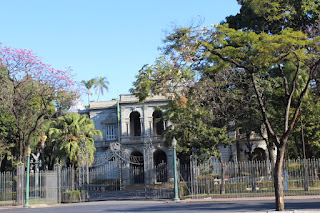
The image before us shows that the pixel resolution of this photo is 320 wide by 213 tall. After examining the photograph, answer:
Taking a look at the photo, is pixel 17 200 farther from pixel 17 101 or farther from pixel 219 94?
pixel 219 94

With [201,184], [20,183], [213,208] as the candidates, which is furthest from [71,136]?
[213,208]

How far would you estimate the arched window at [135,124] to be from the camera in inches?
1941

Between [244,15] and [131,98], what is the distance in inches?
937

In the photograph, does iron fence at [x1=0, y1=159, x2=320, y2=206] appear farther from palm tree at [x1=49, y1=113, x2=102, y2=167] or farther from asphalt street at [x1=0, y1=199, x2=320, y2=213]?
palm tree at [x1=49, y1=113, x2=102, y2=167]

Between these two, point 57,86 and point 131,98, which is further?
point 131,98

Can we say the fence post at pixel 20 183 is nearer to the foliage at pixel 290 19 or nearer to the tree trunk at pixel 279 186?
the foliage at pixel 290 19

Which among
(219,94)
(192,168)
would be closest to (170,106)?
(219,94)

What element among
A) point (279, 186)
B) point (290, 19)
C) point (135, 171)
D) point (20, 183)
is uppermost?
point (290, 19)

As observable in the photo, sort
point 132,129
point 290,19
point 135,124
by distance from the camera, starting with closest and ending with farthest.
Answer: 1. point 290,19
2. point 132,129
3. point 135,124

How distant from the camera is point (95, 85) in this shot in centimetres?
8075

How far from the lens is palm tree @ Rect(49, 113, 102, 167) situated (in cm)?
3481

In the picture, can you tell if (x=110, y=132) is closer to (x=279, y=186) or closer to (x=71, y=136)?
(x=71, y=136)

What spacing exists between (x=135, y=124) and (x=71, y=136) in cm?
1470

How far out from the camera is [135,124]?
164ft
